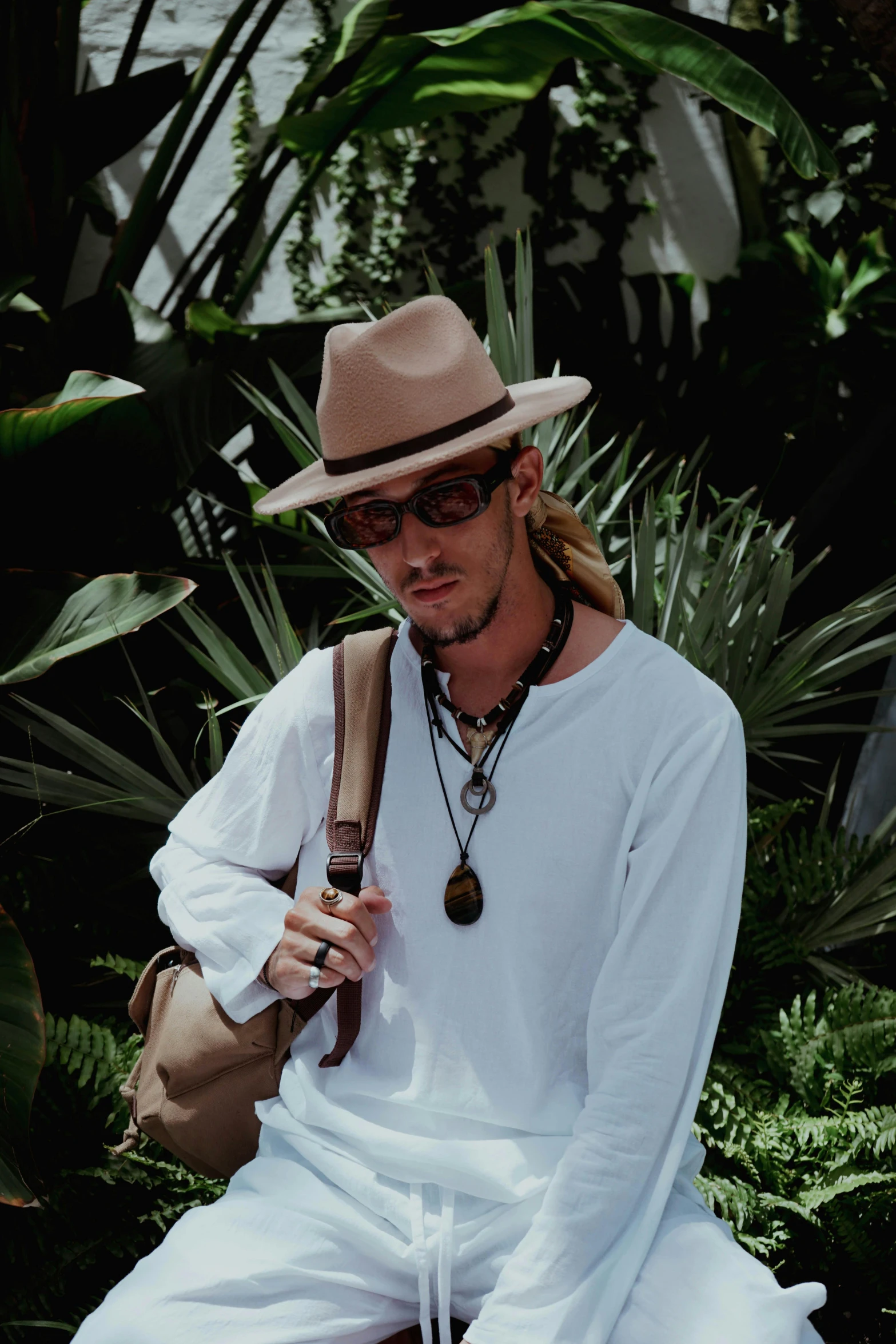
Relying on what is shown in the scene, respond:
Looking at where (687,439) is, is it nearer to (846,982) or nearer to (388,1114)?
(846,982)

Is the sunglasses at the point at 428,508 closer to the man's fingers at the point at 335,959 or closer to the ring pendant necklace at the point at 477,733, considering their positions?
the ring pendant necklace at the point at 477,733

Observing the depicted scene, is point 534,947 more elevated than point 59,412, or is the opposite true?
point 59,412

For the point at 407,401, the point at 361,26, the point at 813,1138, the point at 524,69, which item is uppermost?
the point at 361,26

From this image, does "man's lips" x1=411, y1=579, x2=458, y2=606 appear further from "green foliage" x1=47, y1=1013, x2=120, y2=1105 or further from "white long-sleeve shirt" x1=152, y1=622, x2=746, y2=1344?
"green foliage" x1=47, y1=1013, x2=120, y2=1105

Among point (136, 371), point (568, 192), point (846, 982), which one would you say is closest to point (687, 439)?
point (568, 192)

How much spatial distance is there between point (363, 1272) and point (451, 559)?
0.93 m

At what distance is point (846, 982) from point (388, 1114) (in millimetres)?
1544

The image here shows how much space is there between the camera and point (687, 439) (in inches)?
196

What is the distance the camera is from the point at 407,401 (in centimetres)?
144

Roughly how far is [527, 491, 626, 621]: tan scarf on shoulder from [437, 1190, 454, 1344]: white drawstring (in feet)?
2.85

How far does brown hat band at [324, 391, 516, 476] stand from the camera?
4.73ft

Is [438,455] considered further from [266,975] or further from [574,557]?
[266,975]

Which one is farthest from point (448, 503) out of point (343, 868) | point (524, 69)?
point (524, 69)

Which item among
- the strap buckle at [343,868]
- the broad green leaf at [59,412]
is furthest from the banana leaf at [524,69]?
the strap buckle at [343,868]
